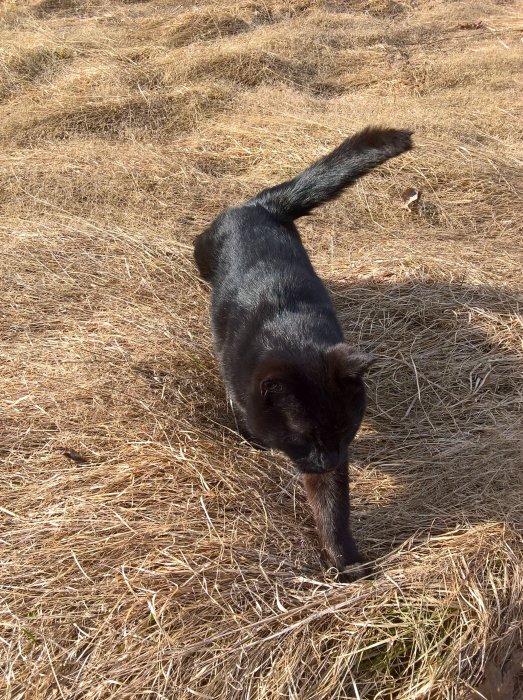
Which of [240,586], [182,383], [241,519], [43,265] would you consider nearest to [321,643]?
[240,586]

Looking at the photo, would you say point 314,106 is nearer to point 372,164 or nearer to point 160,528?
point 372,164

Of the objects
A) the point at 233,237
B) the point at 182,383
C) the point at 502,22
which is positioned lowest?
the point at 502,22

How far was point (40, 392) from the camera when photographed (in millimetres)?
3529

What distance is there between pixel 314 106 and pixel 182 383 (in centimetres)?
501

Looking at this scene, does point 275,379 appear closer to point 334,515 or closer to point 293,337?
point 293,337

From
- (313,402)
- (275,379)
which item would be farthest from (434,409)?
(275,379)

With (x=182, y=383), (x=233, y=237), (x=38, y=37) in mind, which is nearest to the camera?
(x=182, y=383)

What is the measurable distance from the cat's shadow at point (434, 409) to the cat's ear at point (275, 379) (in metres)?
0.81

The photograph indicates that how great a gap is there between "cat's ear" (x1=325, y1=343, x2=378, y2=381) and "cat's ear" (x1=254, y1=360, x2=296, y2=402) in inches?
6.2

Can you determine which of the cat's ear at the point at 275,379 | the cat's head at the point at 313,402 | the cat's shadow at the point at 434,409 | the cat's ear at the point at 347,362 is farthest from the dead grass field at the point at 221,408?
the cat's ear at the point at 347,362

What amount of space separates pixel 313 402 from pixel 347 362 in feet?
0.77

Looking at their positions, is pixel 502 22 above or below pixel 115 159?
below

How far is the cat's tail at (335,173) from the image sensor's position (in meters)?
4.29

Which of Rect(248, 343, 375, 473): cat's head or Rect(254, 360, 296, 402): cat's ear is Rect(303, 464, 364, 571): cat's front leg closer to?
Rect(248, 343, 375, 473): cat's head
